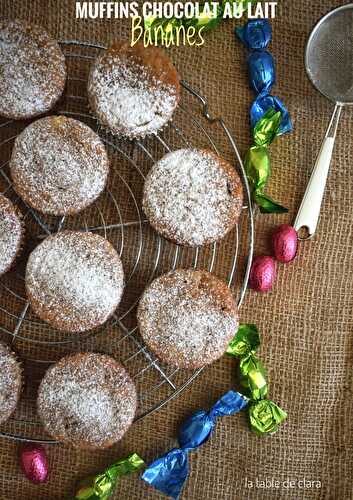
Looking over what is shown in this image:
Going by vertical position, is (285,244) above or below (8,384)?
above

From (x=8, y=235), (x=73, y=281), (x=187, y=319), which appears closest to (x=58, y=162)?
(x=8, y=235)

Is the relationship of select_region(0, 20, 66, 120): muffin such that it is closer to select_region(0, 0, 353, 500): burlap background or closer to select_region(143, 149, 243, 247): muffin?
select_region(0, 0, 353, 500): burlap background

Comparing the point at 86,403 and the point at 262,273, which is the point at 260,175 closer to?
the point at 262,273

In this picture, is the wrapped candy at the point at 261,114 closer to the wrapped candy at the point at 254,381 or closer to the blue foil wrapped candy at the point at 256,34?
the blue foil wrapped candy at the point at 256,34

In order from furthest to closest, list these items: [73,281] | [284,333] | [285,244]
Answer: [284,333] → [285,244] → [73,281]

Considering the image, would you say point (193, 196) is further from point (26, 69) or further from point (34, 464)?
point (34, 464)

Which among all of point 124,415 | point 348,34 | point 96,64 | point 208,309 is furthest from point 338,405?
point 96,64

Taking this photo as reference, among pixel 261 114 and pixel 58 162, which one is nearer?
pixel 58 162

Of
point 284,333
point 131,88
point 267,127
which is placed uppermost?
point 131,88

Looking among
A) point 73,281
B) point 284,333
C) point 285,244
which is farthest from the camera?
point 284,333
